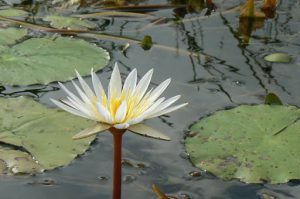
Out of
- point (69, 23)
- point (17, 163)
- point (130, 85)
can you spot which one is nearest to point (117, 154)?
point (130, 85)

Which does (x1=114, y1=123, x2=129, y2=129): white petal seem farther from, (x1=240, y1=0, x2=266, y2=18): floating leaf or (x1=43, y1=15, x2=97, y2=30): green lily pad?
(x1=240, y1=0, x2=266, y2=18): floating leaf

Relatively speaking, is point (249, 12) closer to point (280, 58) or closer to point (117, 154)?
point (280, 58)

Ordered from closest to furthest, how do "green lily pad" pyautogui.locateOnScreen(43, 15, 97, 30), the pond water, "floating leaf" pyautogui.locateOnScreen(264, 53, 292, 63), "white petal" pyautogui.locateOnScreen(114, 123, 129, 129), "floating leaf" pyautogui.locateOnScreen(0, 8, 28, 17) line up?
"white petal" pyautogui.locateOnScreen(114, 123, 129, 129) → the pond water → "floating leaf" pyautogui.locateOnScreen(264, 53, 292, 63) → "green lily pad" pyautogui.locateOnScreen(43, 15, 97, 30) → "floating leaf" pyautogui.locateOnScreen(0, 8, 28, 17)

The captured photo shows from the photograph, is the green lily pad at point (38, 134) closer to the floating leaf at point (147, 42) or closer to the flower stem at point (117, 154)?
the flower stem at point (117, 154)

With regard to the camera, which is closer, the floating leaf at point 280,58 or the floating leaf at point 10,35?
the floating leaf at point 280,58

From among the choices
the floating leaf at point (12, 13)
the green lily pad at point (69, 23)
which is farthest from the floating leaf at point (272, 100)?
the floating leaf at point (12, 13)

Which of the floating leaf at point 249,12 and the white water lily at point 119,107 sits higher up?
the floating leaf at point 249,12

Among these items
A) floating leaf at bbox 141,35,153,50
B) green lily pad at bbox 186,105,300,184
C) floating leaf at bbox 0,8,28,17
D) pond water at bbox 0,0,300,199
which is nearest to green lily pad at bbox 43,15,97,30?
pond water at bbox 0,0,300,199
